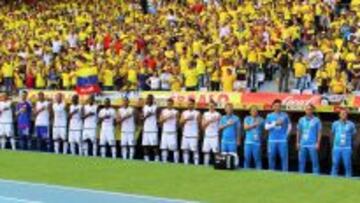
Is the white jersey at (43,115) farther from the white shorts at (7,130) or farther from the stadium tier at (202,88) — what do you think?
the white shorts at (7,130)

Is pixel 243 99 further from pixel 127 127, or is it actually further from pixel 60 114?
pixel 60 114

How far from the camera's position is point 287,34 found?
72.0 feet

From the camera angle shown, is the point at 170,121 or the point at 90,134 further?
the point at 90,134

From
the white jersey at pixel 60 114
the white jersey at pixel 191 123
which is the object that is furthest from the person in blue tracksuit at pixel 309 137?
the white jersey at pixel 60 114

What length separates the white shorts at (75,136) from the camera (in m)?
20.4

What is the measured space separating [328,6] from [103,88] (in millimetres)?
6597

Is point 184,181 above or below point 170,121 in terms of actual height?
below

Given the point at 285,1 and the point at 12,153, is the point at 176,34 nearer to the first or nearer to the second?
the point at 285,1

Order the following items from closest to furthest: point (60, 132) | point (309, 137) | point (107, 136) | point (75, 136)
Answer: point (309, 137) → point (107, 136) → point (75, 136) → point (60, 132)

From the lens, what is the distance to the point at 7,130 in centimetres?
2156

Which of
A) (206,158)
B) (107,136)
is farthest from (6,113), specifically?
(206,158)

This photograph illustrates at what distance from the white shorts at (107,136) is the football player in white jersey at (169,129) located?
1.44 m

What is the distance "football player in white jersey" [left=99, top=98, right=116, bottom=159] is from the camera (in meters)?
19.6

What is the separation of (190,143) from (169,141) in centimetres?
56
